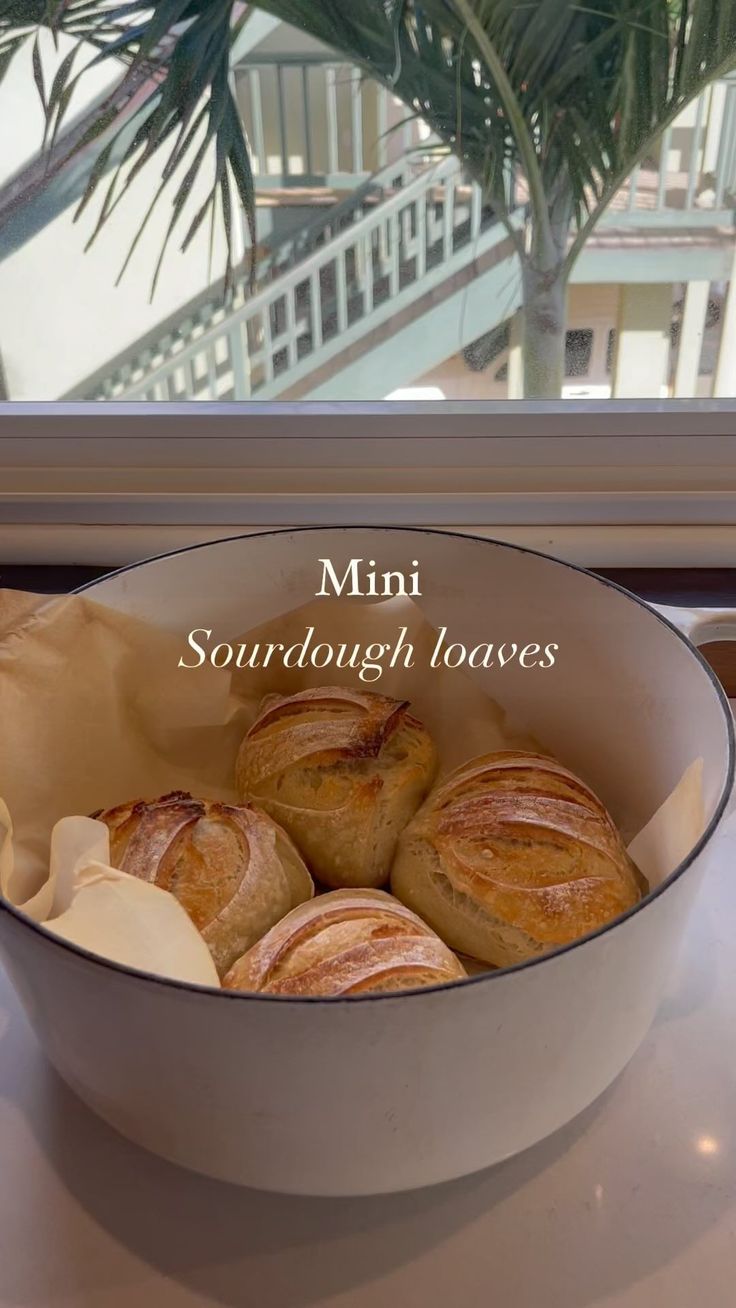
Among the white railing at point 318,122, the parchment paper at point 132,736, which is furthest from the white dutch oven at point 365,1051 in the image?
the white railing at point 318,122

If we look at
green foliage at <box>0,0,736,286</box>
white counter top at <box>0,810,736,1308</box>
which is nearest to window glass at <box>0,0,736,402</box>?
green foliage at <box>0,0,736,286</box>

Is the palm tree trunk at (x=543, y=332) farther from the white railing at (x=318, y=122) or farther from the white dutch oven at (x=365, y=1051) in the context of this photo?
the white dutch oven at (x=365, y=1051)

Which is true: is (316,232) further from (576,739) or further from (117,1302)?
(117,1302)

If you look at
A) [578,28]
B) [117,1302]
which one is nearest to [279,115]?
[578,28]

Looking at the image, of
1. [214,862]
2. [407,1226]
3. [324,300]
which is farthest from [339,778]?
[324,300]

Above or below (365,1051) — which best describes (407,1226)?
below

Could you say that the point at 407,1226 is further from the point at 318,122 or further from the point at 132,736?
the point at 318,122
